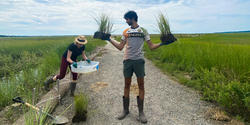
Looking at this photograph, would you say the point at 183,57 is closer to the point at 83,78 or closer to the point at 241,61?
the point at 241,61

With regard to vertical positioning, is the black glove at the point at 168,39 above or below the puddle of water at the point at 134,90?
above

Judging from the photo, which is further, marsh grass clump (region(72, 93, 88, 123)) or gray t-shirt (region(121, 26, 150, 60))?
marsh grass clump (region(72, 93, 88, 123))

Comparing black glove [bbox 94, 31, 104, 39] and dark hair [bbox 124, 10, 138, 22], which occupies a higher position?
dark hair [bbox 124, 10, 138, 22]

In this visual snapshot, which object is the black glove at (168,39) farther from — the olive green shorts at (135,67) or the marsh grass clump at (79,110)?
the marsh grass clump at (79,110)

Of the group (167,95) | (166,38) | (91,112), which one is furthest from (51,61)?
(166,38)

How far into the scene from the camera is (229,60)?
4.37 m

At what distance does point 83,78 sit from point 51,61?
1423 mm

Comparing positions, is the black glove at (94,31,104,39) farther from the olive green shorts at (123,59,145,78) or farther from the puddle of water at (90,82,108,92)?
the puddle of water at (90,82,108,92)

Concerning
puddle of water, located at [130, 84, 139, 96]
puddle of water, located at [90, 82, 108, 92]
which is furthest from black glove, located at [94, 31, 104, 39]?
puddle of water, located at [90, 82, 108, 92]

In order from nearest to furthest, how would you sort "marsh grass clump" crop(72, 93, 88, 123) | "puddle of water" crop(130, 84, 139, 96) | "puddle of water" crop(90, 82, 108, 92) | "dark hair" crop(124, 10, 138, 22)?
"dark hair" crop(124, 10, 138, 22), "marsh grass clump" crop(72, 93, 88, 123), "puddle of water" crop(130, 84, 139, 96), "puddle of water" crop(90, 82, 108, 92)

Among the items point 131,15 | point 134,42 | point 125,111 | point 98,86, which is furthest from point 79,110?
point 98,86

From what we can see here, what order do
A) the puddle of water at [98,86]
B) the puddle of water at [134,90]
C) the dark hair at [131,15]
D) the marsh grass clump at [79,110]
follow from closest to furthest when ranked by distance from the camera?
1. the dark hair at [131,15]
2. the marsh grass clump at [79,110]
3. the puddle of water at [134,90]
4. the puddle of water at [98,86]

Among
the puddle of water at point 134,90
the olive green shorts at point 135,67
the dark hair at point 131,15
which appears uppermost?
the dark hair at point 131,15

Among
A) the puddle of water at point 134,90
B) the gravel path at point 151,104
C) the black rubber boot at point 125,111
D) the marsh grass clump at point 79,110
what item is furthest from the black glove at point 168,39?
the puddle of water at point 134,90
